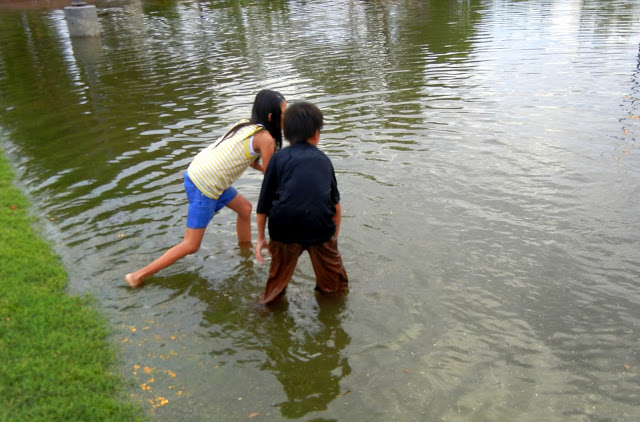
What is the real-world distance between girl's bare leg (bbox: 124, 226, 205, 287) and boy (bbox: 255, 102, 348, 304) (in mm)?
846

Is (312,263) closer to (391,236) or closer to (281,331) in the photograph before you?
(281,331)

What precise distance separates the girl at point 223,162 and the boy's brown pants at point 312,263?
30.7 inches

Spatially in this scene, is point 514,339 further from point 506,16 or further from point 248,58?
point 506,16

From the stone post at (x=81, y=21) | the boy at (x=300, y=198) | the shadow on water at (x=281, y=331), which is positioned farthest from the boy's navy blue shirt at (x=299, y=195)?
the stone post at (x=81, y=21)

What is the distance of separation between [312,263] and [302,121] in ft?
4.07

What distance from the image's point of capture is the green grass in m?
3.90

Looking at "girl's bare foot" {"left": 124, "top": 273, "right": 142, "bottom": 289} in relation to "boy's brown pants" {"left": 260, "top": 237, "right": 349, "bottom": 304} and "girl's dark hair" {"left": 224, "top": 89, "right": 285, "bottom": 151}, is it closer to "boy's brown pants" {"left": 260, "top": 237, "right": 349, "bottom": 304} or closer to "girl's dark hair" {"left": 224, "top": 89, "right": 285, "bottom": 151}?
"boy's brown pants" {"left": 260, "top": 237, "right": 349, "bottom": 304}

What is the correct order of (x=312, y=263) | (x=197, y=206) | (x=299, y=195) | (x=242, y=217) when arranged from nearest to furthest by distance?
(x=299, y=195) → (x=312, y=263) → (x=197, y=206) → (x=242, y=217)

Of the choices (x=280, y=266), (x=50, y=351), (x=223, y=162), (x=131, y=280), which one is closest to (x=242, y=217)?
(x=223, y=162)

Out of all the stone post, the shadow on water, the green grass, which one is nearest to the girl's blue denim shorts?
the shadow on water

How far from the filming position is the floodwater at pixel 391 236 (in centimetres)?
425

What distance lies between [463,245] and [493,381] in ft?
6.86

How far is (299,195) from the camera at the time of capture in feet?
15.2

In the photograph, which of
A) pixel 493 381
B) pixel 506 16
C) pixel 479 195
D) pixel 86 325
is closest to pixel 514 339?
pixel 493 381
